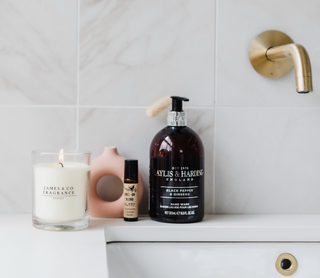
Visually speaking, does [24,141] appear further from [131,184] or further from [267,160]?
[267,160]

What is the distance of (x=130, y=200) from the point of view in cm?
63

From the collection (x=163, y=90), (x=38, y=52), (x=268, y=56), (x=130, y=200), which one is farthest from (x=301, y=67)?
(x=38, y=52)

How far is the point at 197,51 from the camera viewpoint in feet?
2.36

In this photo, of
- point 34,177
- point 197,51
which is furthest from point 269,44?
point 34,177

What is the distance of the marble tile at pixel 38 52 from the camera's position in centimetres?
70

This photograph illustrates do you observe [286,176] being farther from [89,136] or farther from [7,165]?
[7,165]

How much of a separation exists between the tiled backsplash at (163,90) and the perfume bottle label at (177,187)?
0.10 m

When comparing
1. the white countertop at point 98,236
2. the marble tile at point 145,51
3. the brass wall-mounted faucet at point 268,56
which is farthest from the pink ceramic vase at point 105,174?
the brass wall-mounted faucet at point 268,56

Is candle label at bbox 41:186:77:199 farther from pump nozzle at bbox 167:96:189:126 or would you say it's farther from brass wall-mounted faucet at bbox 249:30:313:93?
brass wall-mounted faucet at bbox 249:30:313:93

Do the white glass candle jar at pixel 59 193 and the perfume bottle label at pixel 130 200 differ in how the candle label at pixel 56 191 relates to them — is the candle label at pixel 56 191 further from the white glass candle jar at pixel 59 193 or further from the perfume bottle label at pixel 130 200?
the perfume bottle label at pixel 130 200

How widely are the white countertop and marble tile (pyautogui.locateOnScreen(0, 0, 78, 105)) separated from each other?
27cm

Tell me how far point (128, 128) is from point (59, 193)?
22 centimetres

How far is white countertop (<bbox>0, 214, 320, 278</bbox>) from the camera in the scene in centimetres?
41

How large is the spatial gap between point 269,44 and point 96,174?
471mm
